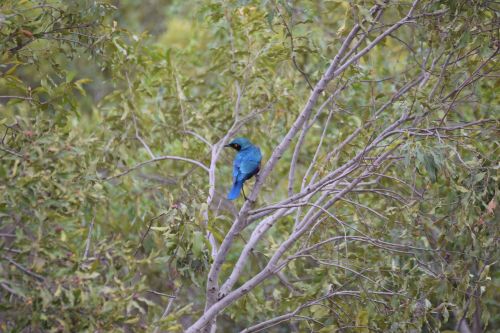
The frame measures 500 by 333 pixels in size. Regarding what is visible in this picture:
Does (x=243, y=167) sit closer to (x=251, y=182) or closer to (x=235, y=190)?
(x=235, y=190)

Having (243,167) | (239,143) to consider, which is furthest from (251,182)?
(243,167)

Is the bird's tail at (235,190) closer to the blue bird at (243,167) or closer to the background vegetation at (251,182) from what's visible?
the blue bird at (243,167)

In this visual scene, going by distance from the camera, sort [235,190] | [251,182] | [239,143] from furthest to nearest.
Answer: [251,182], [239,143], [235,190]

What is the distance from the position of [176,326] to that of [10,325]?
918 millimetres

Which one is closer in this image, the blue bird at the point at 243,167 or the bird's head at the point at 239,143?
the blue bird at the point at 243,167

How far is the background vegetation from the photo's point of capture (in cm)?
403

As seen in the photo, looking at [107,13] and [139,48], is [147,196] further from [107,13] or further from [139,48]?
[107,13]

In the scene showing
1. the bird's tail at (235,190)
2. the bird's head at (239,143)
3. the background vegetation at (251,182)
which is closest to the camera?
the background vegetation at (251,182)

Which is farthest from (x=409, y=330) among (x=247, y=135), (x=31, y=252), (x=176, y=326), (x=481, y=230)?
(x=247, y=135)

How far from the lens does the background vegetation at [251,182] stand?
13.2ft

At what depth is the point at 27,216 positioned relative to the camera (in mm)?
3953

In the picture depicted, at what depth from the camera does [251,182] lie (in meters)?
7.42

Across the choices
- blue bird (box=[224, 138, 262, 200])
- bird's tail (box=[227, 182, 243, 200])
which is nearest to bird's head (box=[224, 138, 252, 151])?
blue bird (box=[224, 138, 262, 200])

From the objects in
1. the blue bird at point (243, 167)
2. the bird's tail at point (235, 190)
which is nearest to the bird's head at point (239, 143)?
the blue bird at point (243, 167)
